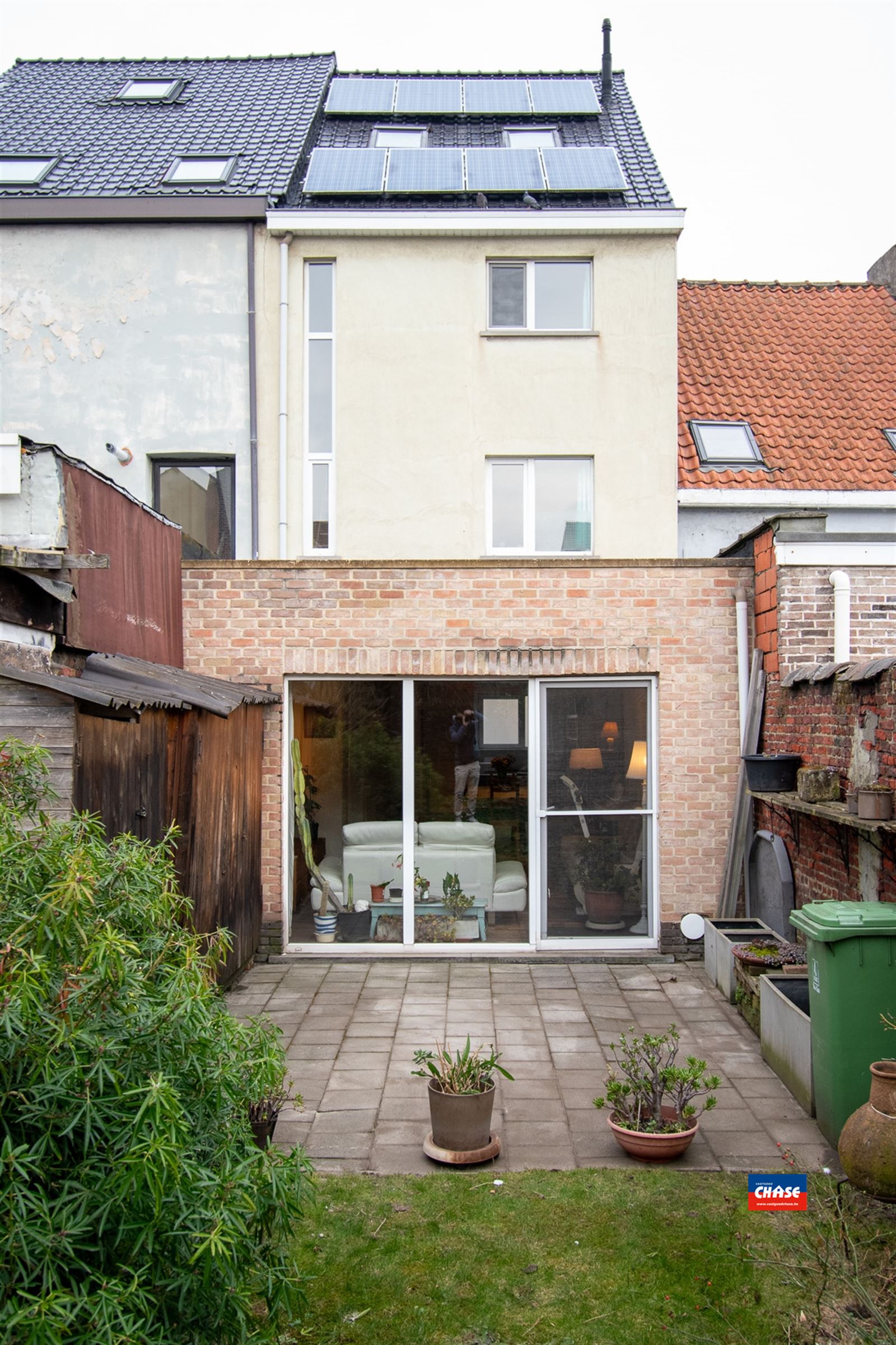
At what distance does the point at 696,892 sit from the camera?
8.98 meters

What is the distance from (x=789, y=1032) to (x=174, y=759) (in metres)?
4.15

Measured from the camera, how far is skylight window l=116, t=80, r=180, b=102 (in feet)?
48.0

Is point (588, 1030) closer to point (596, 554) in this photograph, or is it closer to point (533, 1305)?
point (533, 1305)

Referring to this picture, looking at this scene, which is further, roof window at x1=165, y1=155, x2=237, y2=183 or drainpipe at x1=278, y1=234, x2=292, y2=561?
roof window at x1=165, y1=155, x2=237, y2=183

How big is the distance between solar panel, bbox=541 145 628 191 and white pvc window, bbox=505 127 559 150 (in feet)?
3.45

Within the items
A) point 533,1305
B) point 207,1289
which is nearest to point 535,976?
point 533,1305

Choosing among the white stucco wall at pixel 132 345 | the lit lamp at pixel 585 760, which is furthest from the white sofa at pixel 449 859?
the white stucco wall at pixel 132 345

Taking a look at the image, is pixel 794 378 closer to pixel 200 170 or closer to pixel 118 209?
pixel 200 170

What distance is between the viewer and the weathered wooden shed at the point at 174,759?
5141 mm

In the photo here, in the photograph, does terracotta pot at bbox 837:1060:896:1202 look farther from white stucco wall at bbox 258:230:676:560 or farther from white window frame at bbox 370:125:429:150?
white window frame at bbox 370:125:429:150

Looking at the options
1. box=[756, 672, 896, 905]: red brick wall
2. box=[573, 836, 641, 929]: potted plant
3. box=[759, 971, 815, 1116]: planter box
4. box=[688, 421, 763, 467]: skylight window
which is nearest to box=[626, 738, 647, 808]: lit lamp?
box=[573, 836, 641, 929]: potted plant

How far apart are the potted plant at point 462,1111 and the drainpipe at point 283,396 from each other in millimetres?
7025

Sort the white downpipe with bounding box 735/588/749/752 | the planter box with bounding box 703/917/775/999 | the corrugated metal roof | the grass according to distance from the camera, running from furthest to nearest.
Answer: the white downpipe with bounding box 735/588/749/752 < the planter box with bounding box 703/917/775/999 < the corrugated metal roof < the grass

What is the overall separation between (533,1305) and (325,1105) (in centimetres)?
211
